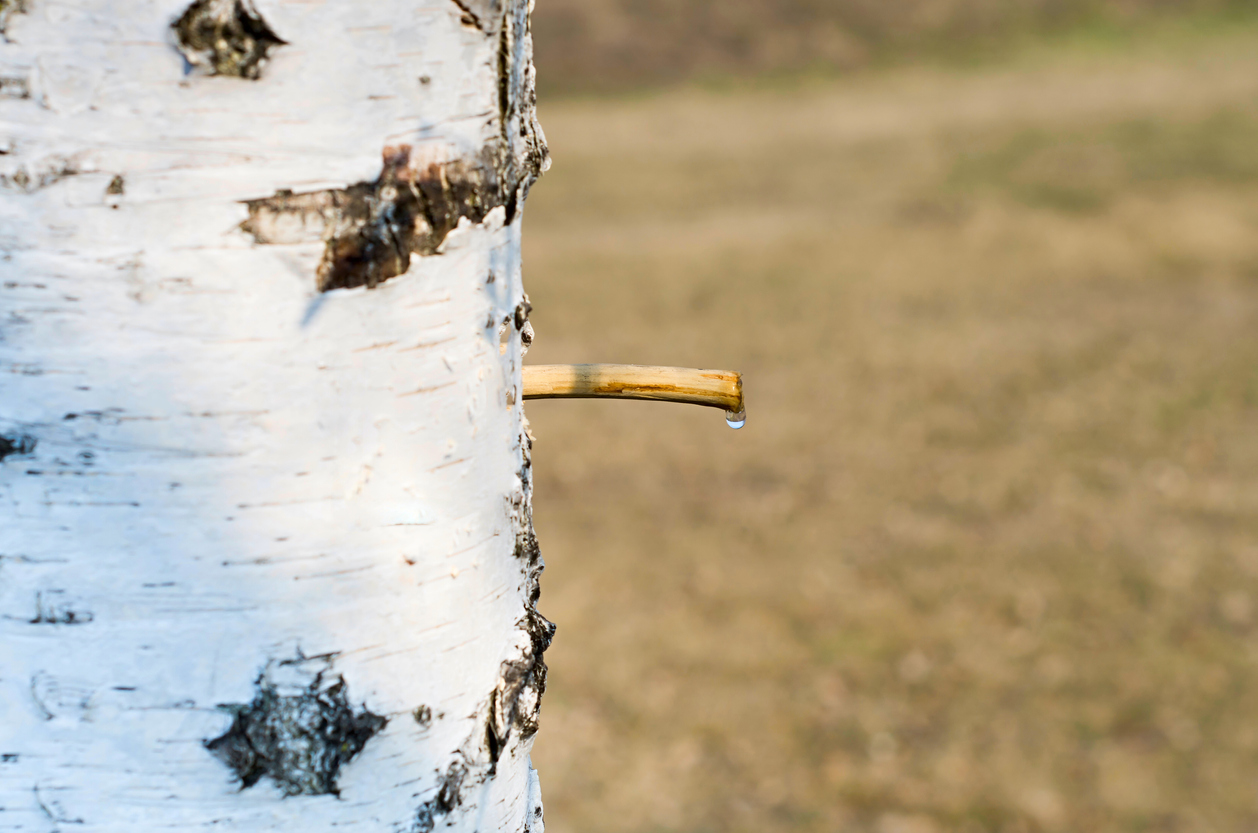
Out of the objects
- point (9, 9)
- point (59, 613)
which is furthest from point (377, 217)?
point (59, 613)

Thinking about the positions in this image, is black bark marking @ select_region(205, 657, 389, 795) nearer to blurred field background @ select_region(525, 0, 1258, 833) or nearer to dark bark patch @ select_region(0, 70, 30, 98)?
dark bark patch @ select_region(0, 70, 30, 98)

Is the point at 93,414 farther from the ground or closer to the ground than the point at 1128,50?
closer to the ground

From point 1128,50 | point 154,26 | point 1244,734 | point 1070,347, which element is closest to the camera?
point 154,26

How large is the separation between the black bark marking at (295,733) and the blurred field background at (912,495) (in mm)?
3218

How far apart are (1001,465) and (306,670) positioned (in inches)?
238

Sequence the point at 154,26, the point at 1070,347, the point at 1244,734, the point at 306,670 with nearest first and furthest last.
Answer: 1. the point at 154,26
2. the point at 306,670
3. the point at 1244,734
4. the point at 1070,347

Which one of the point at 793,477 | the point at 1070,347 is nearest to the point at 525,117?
the point at 793,477

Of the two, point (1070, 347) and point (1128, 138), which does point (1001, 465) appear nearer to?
point (1070, 347)

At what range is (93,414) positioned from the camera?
2.41ft

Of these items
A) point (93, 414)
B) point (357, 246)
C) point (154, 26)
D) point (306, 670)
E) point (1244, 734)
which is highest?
point (154, 26)

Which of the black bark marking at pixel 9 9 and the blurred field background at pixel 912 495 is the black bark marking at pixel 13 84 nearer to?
the black bark marking at pixel 9 9

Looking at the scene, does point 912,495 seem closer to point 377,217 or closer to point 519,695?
point 519,695

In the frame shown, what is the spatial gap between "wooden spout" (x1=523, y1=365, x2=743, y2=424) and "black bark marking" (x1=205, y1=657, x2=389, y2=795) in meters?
0.39

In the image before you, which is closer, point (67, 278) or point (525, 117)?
point (67, 278)
